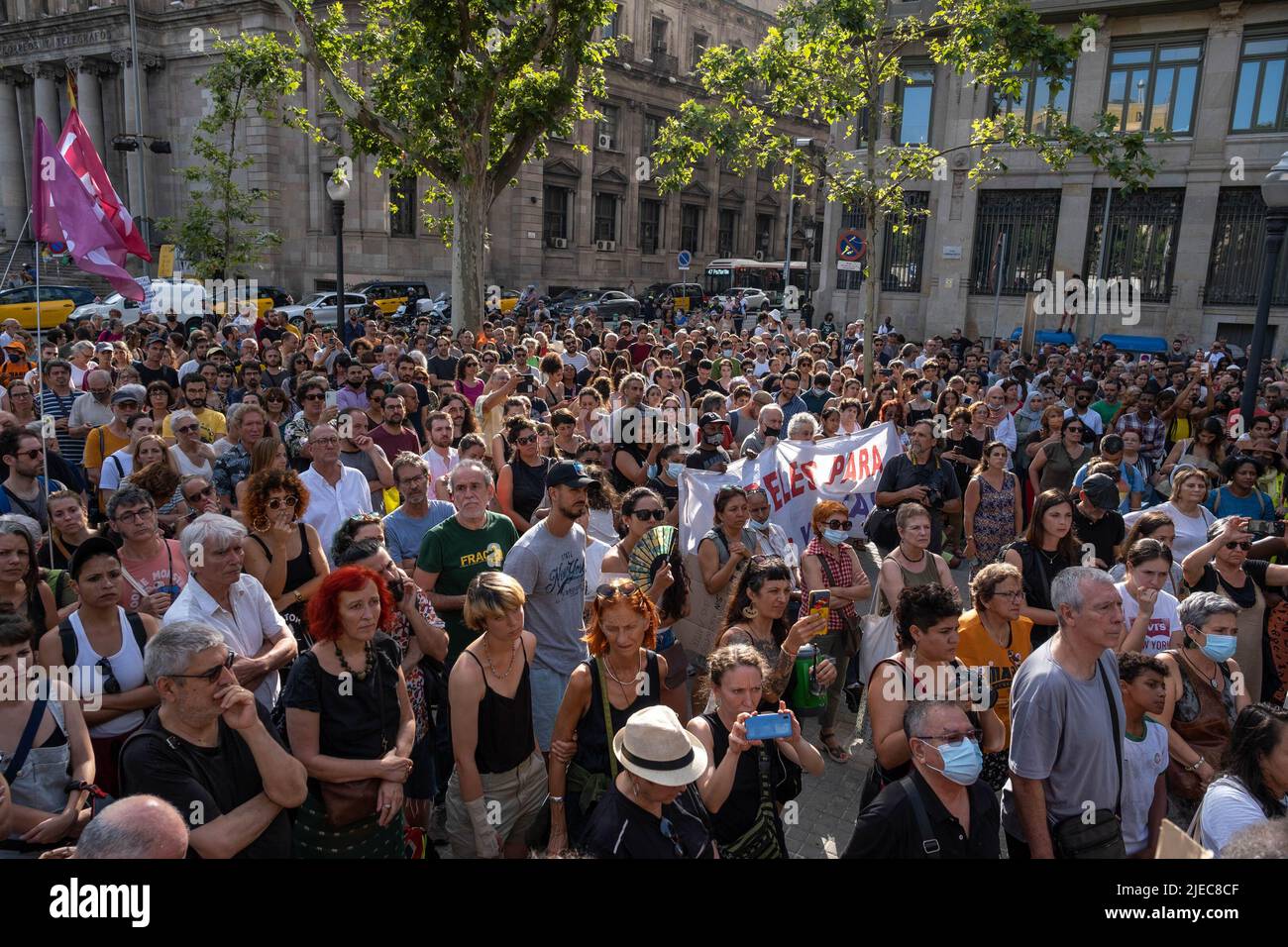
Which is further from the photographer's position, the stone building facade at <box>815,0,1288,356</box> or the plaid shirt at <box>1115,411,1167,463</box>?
the stone building facade at <box>815,0,1288,356</box>

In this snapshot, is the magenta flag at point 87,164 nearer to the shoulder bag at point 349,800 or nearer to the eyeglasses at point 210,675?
the eyeglasses at point 210,675

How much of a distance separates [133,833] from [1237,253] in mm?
30021

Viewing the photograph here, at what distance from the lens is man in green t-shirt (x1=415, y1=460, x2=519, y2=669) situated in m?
5.05

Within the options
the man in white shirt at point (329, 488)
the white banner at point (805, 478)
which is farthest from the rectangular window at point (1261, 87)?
the man in white shirt at point (329, 488)

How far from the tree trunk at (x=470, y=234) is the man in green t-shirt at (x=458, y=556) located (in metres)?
12.2

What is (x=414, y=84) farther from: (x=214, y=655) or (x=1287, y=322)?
(x=1287, y=322)

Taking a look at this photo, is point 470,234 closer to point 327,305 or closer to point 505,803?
point 505,803

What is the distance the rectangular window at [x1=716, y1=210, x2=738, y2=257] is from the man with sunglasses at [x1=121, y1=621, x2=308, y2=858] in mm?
55078

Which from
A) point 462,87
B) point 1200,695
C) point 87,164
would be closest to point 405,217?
point 462,87

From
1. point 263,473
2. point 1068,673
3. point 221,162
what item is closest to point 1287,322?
point 1068,673

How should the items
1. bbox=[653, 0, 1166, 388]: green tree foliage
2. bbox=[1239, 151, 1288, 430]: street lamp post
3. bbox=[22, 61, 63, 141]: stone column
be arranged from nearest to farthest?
bbox=[1239, 151, 1288, 430]: street lamp post
bbox=[653, 0, 1166, 388]: green tree foliage
bbox=[22, 61, 63, 141]: stone column

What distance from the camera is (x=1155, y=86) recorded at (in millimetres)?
25531

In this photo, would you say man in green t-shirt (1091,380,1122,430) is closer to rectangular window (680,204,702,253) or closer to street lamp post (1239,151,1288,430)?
street lamp post (1239,151,1288,430)

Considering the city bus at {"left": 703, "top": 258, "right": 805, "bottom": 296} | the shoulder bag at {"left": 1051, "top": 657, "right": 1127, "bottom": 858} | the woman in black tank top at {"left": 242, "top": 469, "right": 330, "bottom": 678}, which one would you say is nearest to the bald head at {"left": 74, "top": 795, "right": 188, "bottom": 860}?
the woman in black tank top at {"left": 242, "top": 469, "right": 330, "bottom": 678}
